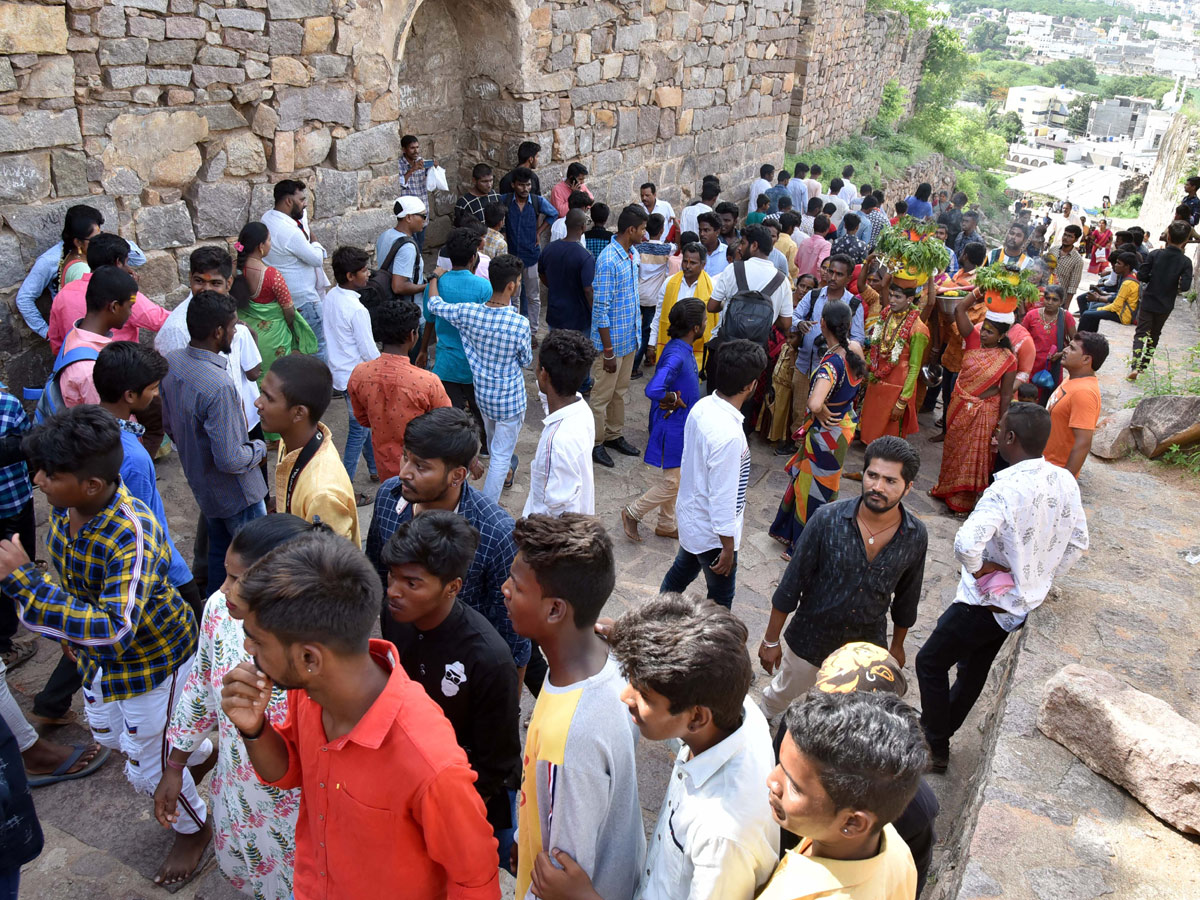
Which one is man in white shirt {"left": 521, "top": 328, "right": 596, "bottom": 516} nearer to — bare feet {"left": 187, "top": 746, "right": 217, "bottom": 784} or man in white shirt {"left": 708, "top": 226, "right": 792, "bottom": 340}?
bare feet {"left": 187, "top": 746, "right": 217, "bottom": 784}

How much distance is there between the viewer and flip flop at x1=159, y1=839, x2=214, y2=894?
10.2ft

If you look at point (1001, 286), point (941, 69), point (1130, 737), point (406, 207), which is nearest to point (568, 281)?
point (406, 207)

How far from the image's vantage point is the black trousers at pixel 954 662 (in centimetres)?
392

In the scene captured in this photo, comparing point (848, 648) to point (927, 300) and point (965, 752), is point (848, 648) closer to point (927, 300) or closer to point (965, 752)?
point (965, 752)

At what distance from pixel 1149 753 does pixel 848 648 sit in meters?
1.24

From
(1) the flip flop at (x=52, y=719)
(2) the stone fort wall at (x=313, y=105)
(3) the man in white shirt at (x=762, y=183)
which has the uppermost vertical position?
(2) the stone fort wall at (x=313, y=105)

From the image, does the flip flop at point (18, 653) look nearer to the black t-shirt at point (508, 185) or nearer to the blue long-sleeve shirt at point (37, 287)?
the blue long-sleeve shirt at point (37, 287)

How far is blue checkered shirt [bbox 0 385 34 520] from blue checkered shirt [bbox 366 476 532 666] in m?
1.70

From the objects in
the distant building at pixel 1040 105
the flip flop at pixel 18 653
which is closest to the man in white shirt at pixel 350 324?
the flip flop at pixel 18 653

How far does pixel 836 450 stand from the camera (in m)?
5.53

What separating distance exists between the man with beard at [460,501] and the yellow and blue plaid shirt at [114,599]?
29.6 inches

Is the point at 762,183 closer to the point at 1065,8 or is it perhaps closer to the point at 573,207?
the point at 573,207

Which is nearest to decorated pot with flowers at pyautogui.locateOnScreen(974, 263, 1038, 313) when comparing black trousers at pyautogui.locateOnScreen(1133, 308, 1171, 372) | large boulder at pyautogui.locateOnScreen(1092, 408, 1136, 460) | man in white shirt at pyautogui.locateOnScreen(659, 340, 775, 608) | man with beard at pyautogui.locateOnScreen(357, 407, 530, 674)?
large boulder at pyautogui.locateOnScreen(1092, 408, 1136, 460)

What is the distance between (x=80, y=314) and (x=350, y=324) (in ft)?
4.80
